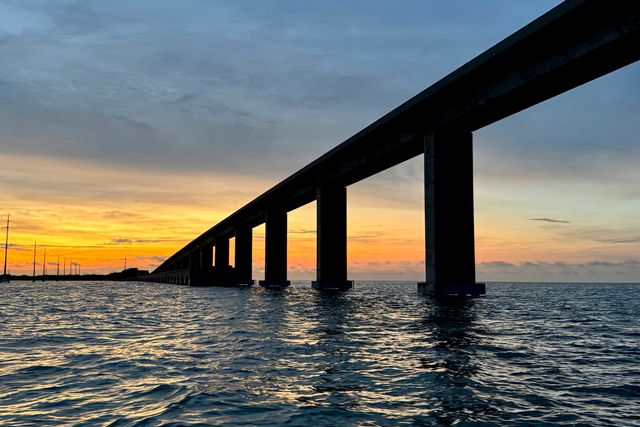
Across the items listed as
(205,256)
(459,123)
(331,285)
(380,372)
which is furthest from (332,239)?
(205,256)

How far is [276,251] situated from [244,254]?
25810mm

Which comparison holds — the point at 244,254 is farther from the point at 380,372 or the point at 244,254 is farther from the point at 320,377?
the point at 320,377

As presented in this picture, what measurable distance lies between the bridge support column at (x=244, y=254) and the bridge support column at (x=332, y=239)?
41.4 meters

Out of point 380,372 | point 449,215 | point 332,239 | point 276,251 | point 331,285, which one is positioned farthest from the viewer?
point 276,251

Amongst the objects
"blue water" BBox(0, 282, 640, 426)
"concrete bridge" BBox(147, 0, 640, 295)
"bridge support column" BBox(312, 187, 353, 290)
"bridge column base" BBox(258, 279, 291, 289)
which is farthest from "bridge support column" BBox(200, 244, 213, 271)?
"blue water" BBox(0, 282, 640, 426)

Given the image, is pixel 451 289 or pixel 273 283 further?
pixel 273 283

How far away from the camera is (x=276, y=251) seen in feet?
292

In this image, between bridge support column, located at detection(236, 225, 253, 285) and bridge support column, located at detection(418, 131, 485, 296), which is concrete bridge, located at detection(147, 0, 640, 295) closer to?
bridge support column, located at detection(418, 131, 485, 296)

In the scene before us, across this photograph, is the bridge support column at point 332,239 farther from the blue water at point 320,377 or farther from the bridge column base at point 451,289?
the blue water at point 320,377

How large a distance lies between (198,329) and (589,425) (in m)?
15.9

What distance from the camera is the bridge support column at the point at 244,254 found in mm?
107812

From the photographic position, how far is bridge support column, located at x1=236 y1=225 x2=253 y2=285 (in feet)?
354

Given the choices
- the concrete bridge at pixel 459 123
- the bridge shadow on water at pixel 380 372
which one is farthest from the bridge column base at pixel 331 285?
the bridge shadow on water at pixel 380 372

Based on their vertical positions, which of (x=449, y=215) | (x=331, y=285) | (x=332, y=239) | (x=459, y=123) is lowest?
(x=331, y=285)
